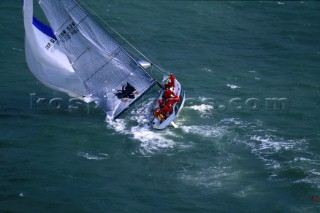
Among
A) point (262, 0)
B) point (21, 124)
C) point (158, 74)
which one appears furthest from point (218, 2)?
point (21, 124)

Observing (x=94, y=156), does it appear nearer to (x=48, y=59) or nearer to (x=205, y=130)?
(x=48, y=59)

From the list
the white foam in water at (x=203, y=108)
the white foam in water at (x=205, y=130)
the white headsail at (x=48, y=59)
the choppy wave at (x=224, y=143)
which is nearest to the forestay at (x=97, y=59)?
the white headsail at (x=48, y=59)

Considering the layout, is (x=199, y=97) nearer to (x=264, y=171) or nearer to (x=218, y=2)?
(x=264, y=171)

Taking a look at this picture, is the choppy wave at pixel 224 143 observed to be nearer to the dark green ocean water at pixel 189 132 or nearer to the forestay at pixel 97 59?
the dark green ocean water at pixel 189 132

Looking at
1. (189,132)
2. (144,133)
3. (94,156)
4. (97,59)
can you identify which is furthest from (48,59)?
(189,132)

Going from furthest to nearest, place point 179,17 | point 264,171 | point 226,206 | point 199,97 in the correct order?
1. point 179,17
2. point 199,97
3. point 264,171
4. point 226,206

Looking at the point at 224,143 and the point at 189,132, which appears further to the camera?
the point at 189,132

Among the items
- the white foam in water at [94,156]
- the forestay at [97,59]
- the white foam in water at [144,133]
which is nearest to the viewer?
the white foam in water at [94,156]
